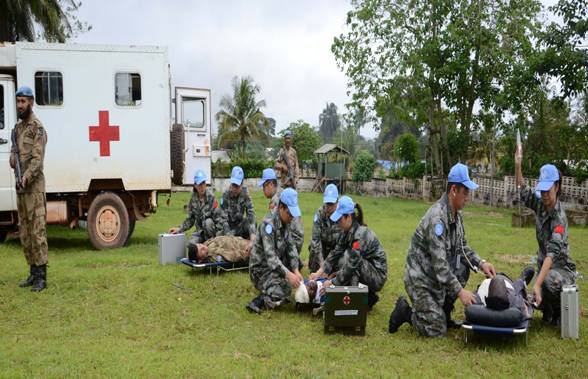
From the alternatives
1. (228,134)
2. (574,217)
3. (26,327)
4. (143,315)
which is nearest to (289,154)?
(143,315)

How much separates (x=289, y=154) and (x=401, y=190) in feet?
63.6

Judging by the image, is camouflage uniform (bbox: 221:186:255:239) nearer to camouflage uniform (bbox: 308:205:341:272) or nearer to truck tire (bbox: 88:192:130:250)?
camouflage uniform (bbox: 308:205:341:272)

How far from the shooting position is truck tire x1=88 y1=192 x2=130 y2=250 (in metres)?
9.95

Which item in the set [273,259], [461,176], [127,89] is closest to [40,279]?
[273,259]

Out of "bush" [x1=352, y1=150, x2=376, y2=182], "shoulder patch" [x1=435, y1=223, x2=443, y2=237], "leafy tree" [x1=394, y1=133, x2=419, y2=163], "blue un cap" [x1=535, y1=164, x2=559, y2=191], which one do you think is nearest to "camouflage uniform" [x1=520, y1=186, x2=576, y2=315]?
"blue un cap" [x1=535, y1=164, x2=559, y2=191]

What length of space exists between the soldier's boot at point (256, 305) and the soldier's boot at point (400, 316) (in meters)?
1.42

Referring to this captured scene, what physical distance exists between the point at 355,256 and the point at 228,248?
2524 mm

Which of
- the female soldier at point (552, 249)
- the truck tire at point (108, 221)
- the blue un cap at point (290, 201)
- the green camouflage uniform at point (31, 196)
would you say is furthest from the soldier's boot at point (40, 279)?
the female soldier at point (552, 249)

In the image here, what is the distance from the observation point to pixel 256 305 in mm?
6152

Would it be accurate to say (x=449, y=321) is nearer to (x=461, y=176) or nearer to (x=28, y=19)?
(x=461, y=176)

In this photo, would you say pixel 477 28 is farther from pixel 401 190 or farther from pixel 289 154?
pixel 289 154

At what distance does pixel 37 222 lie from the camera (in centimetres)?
682

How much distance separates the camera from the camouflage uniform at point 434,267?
5.06 metres

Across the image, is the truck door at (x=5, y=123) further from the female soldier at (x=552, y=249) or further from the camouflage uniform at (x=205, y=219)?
the female soldier at (x=552, y=249)
